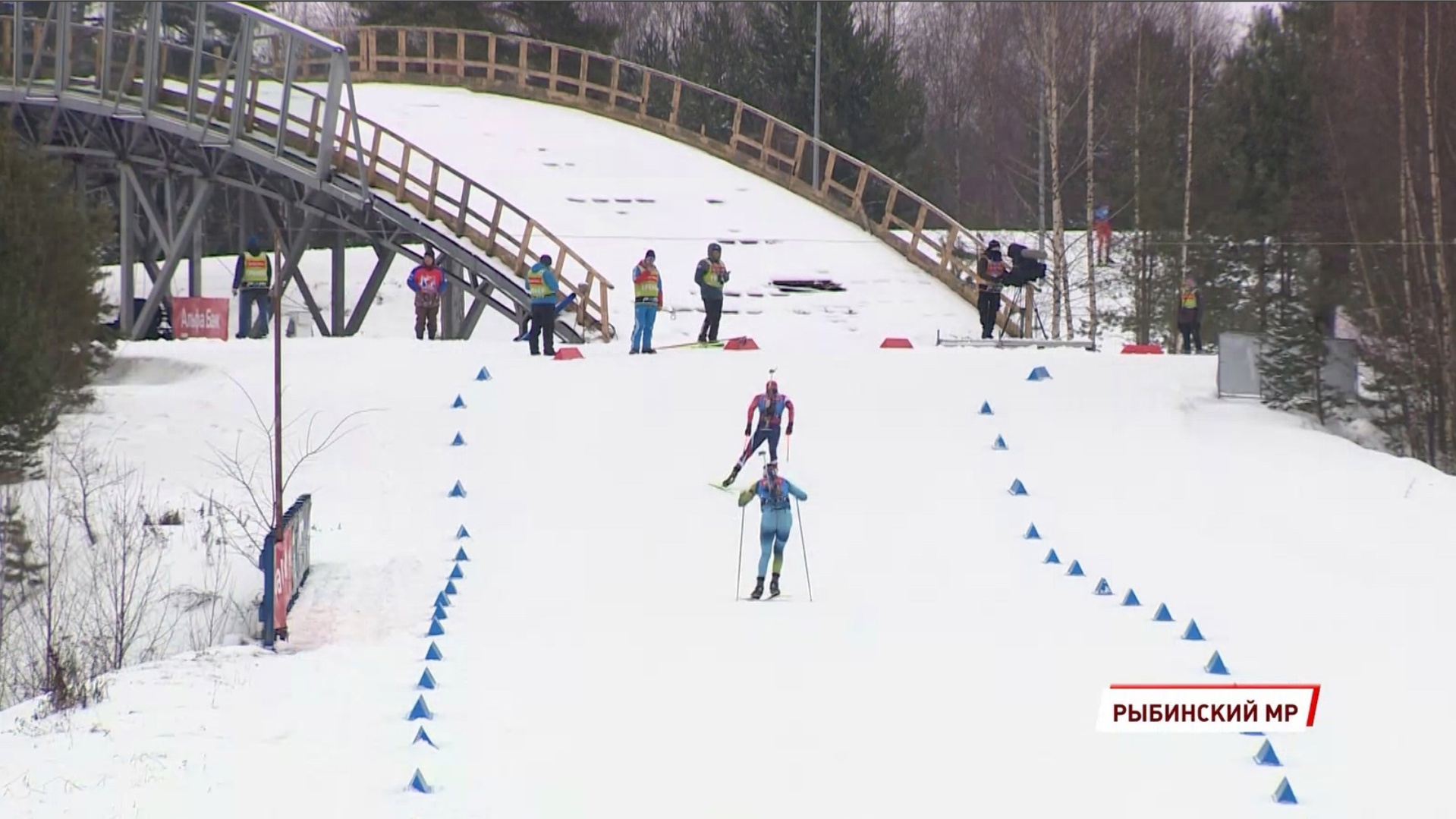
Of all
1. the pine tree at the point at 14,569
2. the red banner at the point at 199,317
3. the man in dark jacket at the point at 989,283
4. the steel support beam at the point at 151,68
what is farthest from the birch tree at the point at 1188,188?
the pine tree at the point at 14,569

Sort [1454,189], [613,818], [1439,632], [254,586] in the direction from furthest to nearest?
[1454,189]
[254,586]
[1439,632]
[613,818]

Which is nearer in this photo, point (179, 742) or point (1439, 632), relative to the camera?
point (179, 742)

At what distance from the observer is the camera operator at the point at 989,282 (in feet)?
101

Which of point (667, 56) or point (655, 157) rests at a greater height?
point (667, 56)

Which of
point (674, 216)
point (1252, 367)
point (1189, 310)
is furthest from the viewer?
point (674, 216)

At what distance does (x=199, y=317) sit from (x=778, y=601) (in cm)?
1824

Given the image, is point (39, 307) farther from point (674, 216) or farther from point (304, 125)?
point (674, 216)

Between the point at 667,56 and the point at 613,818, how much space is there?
53.7 metres

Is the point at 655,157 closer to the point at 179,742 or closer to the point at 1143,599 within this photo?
the point at 1143,599

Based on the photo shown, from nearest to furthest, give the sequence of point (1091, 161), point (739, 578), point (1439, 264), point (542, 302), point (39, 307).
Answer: point (739, 578) → point (39, 307) → point (1439, 264) → point (542, 302) → point (1091, 161)

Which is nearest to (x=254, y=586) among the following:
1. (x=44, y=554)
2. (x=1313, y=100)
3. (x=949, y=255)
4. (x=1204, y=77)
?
(x=44, y=554)

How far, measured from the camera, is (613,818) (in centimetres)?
1134

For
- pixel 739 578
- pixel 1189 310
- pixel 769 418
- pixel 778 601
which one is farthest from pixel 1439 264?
pixel 778 601

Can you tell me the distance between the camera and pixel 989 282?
102 feet
